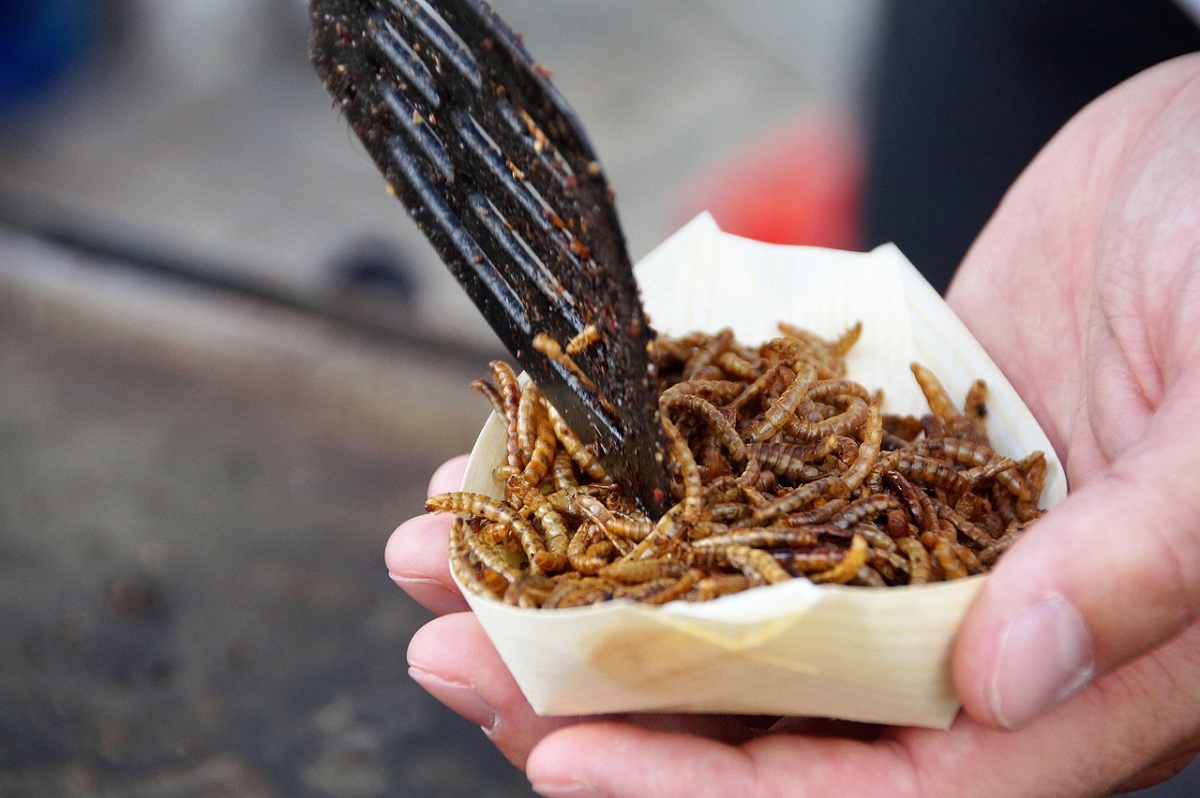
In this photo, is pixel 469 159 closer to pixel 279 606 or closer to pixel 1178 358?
pixel 1178 358

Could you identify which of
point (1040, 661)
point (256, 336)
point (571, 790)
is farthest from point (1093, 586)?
point (256, 336)

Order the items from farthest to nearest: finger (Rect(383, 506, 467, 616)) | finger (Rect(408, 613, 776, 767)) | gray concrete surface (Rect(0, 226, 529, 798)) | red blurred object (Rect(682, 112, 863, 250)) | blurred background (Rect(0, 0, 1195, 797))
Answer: red blurred object (Rect(682, 112, 863, 250)) → blurred background (Rect(0, 0, 1195, 797)) → gray concrete surface (Rect(0, 226, 529, 798)) → finger (Rect(383, 506, 467, 616)) → finger (Rect(408, 613, 776, 767))

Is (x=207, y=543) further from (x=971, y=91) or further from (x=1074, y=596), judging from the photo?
(x=971, y=91)

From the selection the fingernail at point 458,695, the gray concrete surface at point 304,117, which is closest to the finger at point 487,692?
the fingernail at point 458,695

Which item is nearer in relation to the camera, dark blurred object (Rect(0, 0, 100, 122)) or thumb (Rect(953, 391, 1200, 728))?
thumb (Rect(953, 391, 1200, 728))

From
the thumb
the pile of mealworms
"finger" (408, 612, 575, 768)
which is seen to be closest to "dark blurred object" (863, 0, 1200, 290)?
the pile of mealworms

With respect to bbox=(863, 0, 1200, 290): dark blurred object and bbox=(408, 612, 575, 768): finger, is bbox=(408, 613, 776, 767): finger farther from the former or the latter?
bbox=(863, 0, 1200, 290): dark blurred object
